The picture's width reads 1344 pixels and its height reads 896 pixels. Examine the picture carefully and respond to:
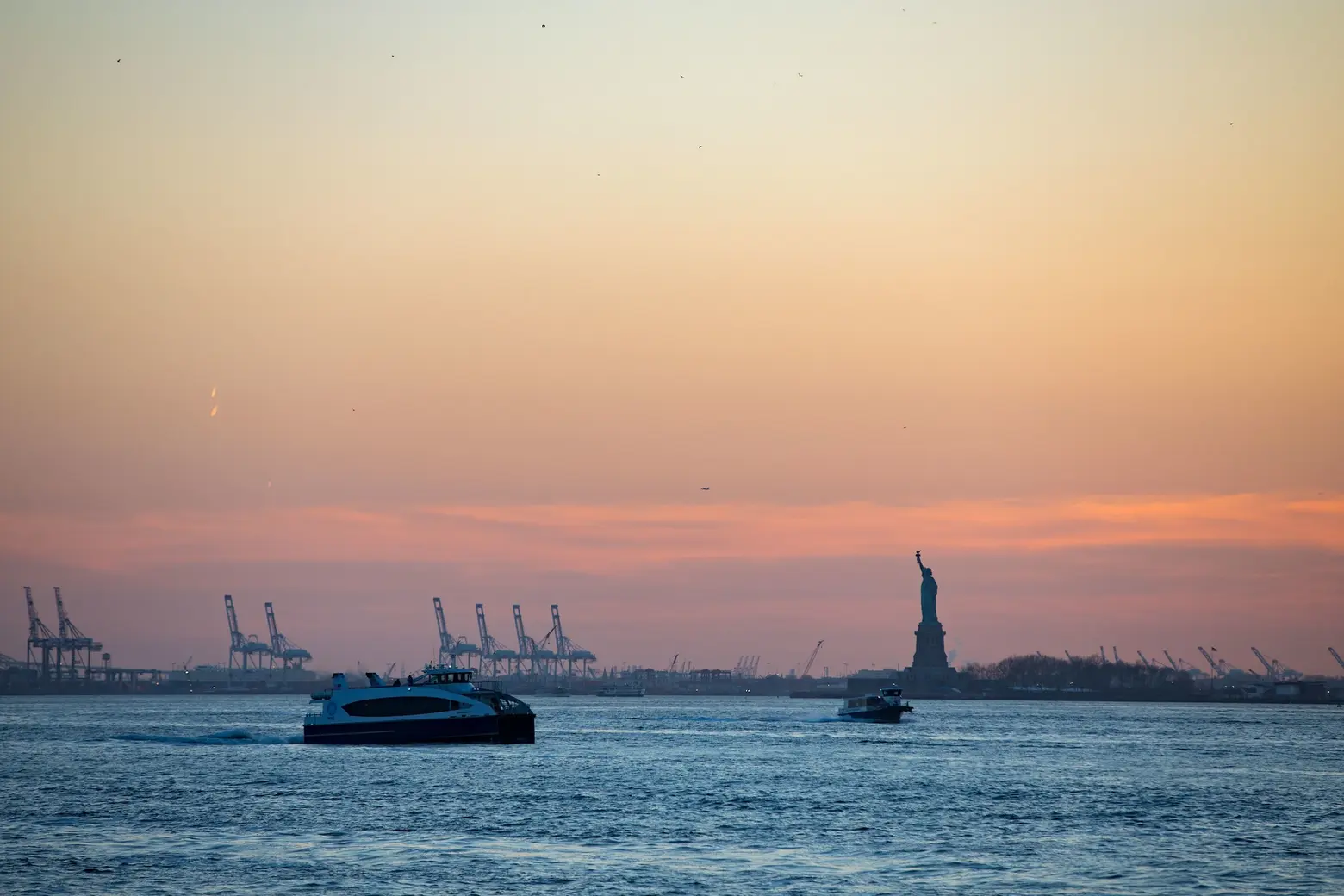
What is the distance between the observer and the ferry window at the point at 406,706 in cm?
9162

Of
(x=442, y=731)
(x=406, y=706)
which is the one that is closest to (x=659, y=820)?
(x=442, y=731)

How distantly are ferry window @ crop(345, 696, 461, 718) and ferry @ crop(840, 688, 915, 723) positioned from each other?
7803 centimetres

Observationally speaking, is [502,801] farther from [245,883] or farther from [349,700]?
[349,700]

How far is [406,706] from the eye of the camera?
92.3m

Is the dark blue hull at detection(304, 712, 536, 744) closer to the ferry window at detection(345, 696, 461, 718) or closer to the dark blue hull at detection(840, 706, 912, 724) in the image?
the ferry window at detection(345, 696, 461, 718)

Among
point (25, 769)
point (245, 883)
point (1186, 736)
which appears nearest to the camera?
point (245, 883)

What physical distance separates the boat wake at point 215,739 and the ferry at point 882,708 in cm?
6794

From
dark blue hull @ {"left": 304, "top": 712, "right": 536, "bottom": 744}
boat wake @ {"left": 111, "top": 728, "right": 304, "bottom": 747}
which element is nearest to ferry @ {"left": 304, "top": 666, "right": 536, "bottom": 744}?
dark blue hull @ {"left": 304, "top": 712, "right": 536, "bottom": 744}

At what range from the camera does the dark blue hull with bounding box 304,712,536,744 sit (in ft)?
299

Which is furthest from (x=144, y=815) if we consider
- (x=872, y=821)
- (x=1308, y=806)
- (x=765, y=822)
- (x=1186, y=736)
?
(x=1186, y=736)

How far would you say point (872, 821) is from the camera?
2292 inches

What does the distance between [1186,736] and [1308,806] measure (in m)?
77.9

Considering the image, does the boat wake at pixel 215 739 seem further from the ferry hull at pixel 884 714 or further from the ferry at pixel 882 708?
the ferry at pixel 882 708

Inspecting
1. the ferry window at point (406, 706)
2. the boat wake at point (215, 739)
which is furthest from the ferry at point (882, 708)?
the ferry window at point (406, 706)
